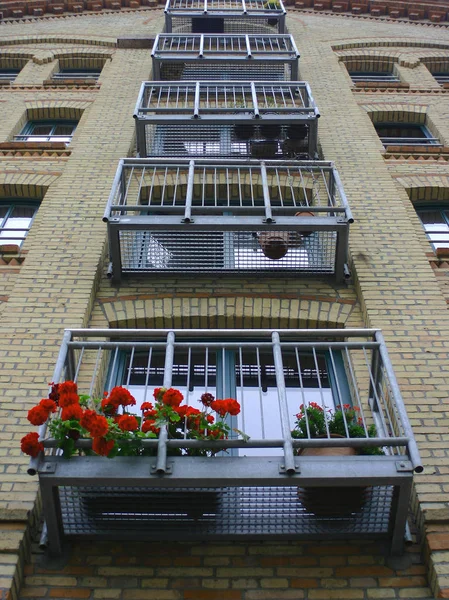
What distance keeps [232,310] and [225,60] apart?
8676 millimetres

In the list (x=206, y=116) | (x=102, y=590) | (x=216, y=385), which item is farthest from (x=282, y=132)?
(x=102, y=590)

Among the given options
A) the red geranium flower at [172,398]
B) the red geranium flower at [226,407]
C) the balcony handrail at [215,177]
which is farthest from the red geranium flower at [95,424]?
the balcony handrail at [215,177]

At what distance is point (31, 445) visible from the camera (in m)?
5.66

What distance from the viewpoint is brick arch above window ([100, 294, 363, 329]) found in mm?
8820

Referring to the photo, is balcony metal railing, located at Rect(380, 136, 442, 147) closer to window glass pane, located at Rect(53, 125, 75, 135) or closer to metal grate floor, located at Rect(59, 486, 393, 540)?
window glass pane, located at Rect(53, 125, 75, 135)

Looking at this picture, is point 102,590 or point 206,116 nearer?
point 102,590

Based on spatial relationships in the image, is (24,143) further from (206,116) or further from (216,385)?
(216,385)

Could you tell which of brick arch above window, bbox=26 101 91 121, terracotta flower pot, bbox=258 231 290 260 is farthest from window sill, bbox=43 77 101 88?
terracotta flower pot, bbox=258 231 290 260

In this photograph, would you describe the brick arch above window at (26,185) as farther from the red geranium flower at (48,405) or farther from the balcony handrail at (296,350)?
the red geranium flower at (48,405)

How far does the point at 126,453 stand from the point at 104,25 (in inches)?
708

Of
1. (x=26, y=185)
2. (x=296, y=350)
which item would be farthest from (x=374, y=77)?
(x=296, y=350)

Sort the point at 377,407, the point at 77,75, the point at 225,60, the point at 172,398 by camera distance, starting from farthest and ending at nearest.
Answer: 1. the point at 77,75
2. the point at 225,60
3. the point at 377,407
4. the point at 172,398

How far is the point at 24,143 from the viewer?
13.0m

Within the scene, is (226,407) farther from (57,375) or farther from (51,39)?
(51,39)
